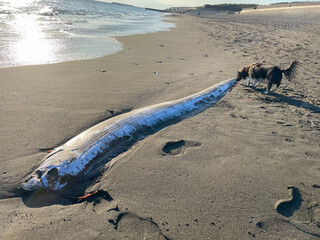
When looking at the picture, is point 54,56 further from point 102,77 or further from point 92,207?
point 92,207

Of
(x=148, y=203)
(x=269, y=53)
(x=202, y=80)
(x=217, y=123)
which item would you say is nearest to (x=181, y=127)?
(x=217, y=123)

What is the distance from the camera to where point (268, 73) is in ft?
20.4

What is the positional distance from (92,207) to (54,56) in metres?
7.39

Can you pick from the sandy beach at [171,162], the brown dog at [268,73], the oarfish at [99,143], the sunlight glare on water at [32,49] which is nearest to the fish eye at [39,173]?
the oarfish at [99,143]

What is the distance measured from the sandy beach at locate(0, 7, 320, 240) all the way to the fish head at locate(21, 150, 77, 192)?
114 millimetres

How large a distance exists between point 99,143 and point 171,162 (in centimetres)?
112

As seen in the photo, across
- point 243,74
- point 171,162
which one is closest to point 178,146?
point 171,162

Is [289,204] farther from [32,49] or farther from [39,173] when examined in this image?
[32,49]

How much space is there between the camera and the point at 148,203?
273 cm

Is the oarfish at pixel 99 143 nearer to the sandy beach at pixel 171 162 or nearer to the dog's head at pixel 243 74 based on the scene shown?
the sandy beach at pixel 171 162

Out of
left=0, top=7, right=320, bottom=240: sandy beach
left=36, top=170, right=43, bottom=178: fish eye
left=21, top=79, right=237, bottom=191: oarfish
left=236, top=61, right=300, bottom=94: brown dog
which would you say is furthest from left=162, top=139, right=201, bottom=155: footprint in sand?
left=236, top=61, right=300, bottom=94: brown dog

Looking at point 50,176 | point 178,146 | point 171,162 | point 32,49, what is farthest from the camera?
point 32,49

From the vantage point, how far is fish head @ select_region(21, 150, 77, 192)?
2.80m

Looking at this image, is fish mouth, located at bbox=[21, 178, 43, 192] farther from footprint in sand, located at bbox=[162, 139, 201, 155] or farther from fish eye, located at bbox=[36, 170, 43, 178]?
footprint in sand, located at bbox=[162, 139, 201, 155]
